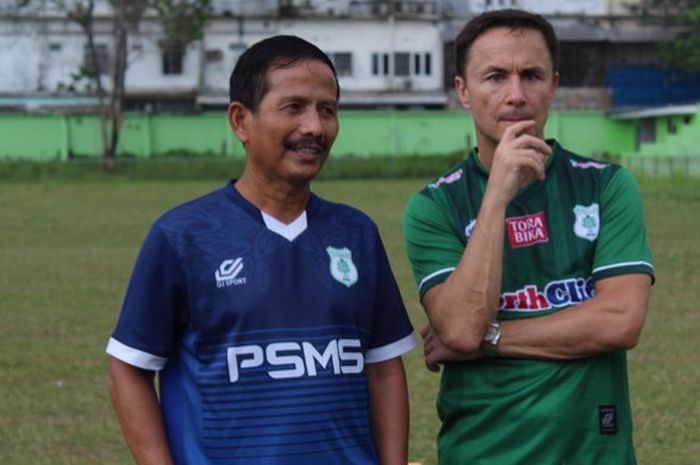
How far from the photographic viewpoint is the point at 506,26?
12.3 feet

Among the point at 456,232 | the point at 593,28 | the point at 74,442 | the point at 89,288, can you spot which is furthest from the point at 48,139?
the point at 456,232

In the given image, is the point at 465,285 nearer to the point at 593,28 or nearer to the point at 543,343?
the point at 543,343

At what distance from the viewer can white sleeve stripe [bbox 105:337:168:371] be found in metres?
3.44

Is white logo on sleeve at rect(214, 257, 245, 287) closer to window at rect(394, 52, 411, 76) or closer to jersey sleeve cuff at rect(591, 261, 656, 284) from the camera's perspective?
jersey sleeve cuff at rect(591, 261, 656, 284)

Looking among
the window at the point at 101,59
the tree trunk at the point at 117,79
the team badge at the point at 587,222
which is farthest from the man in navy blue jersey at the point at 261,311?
the window at the point at 101,59

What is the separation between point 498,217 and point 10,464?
16.5ft

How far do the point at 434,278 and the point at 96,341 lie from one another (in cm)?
867

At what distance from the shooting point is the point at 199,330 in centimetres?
344

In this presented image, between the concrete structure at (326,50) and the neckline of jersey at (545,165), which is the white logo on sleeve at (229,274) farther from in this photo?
the concrete structure at (326,50)

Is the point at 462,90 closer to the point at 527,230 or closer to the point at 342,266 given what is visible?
the point at 527,230

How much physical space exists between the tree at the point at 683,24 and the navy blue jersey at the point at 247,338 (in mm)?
55035

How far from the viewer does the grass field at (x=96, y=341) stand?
841 centimetres

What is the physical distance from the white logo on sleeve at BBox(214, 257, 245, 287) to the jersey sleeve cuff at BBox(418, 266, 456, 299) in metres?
0.56

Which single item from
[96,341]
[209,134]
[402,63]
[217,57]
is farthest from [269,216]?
[402,63]
